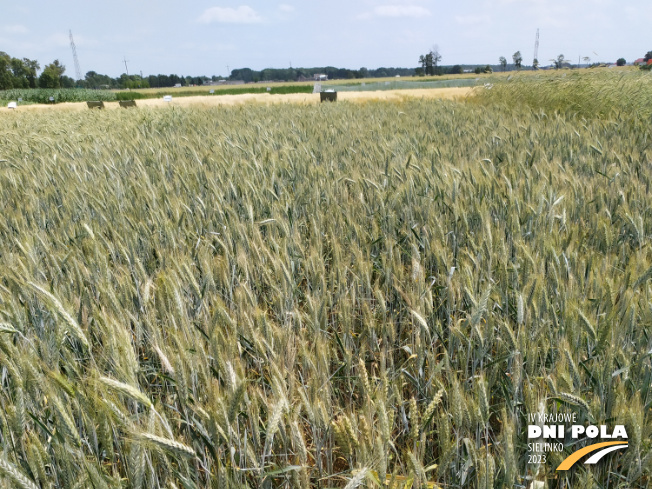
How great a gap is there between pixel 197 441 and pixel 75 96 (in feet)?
173

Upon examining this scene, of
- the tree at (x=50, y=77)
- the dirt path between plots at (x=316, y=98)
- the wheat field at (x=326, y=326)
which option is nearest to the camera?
the wheat field at (x=326, y=326)

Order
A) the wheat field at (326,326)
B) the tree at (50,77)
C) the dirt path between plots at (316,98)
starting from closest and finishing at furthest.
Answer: the wheat field at (326,326)
the dirt path between plots at (316,98)
the tree at (50,77)

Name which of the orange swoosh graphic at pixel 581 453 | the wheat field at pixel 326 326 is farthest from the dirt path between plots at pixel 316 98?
the orange swoosh graphic at pixel 581 453

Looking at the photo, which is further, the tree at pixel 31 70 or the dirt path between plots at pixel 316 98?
the tree at pixel 31 70

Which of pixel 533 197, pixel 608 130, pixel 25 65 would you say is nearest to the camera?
pixel 533 197

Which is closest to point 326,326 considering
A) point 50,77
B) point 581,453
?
point 581,453

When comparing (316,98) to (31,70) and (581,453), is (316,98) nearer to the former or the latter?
(581,453)

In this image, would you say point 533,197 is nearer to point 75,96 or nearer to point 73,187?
point 73,187

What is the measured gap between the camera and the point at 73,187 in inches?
104

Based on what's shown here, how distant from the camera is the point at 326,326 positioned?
125 cm

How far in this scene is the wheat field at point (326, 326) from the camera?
31.6 inches

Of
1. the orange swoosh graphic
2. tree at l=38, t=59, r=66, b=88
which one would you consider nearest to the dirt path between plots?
the orange swoosh graphic

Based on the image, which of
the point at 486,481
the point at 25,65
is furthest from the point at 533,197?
the point at 25,65

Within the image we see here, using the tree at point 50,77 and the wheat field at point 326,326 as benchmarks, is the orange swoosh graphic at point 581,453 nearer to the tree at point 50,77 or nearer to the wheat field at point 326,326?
the wheat field at point 326,326
